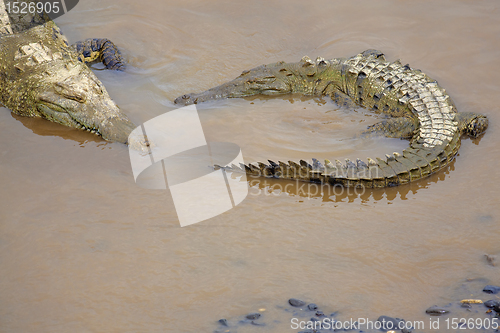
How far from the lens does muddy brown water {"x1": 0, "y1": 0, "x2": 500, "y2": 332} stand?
348cm

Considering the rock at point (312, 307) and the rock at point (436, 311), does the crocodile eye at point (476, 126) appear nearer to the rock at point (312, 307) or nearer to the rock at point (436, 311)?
the rock at point (436, 311)

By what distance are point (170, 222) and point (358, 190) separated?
6.70 ft

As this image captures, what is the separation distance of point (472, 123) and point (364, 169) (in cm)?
175

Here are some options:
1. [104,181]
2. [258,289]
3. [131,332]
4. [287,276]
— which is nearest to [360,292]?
[287,276]

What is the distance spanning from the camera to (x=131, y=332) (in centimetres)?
325

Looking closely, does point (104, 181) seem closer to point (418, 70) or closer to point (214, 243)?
point (214, 243)

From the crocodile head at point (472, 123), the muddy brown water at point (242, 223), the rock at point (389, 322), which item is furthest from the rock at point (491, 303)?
the crocodile head at point (472, 123)

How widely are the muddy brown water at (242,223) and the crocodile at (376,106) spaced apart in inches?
6.4

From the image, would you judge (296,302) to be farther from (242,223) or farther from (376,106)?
(376,106)

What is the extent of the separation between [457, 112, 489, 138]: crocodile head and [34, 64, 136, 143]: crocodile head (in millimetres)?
4123

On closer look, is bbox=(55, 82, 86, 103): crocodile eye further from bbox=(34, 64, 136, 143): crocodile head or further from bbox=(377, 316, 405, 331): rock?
bbox=(377, 316, 405, 331): rock

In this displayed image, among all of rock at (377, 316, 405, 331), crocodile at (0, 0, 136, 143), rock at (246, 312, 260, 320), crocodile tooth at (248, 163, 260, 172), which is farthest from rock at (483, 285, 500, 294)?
crocodile at (0, 0, 136, 143)

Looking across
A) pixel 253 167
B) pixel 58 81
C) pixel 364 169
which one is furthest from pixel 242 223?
pixel 58 81

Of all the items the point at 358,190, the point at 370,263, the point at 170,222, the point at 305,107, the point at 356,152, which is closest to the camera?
the point at 370,263
